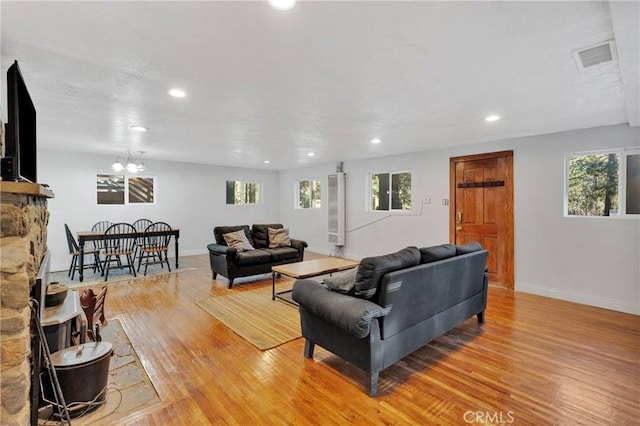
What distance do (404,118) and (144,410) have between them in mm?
3478

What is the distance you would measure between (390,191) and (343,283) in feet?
14.1

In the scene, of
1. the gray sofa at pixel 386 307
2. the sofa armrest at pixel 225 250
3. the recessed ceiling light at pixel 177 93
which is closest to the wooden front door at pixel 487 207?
the gray sofa at pixel 386 307

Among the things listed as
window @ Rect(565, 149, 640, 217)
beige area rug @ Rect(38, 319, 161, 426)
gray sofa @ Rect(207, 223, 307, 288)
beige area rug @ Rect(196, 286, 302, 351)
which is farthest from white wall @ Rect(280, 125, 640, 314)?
beige area rug @ Rect(38, 319, 161, 426)

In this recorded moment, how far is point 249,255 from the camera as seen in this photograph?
484 centimetres

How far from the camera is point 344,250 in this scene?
7273 millimetres

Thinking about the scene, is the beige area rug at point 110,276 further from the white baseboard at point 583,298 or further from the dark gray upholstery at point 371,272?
the white baseboard at point 583,298

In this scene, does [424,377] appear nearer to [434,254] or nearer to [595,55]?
[434,254]

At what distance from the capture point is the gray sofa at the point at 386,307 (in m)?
2.10

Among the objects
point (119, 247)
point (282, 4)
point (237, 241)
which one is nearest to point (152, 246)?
point (119, 247)

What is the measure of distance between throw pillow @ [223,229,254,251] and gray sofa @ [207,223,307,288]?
3.5 inches

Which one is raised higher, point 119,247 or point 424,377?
point 119,247

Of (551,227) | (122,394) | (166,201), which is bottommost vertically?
(122,394)

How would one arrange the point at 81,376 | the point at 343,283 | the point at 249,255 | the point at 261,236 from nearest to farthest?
1. the point at 81,376
2. the point at 343,283
3. the point at 249,255
4. the point at 261,236

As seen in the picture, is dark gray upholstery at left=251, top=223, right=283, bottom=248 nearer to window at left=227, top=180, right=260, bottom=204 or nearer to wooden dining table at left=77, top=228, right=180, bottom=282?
wooden dining table at left=77, top=228, right=180, bottom=282
